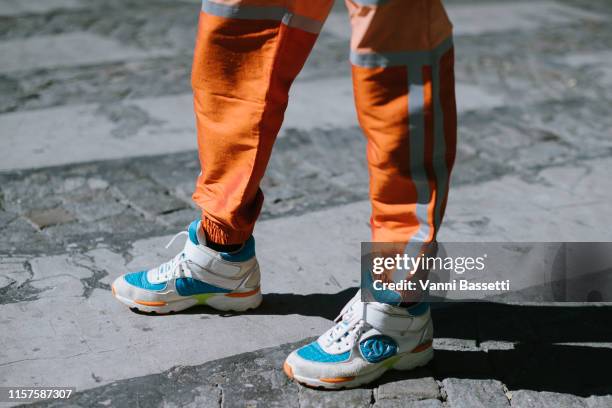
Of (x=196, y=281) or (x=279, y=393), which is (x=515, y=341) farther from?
(x=196, y=281)

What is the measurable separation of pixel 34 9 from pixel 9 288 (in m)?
3.93

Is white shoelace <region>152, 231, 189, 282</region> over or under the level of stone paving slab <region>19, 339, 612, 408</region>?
over

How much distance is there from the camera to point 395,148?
5.68 feet

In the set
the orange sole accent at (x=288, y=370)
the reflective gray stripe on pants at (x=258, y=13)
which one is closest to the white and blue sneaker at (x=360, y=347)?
the orange sole accent at (x=288, y=370)

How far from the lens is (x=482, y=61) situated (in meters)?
5.06

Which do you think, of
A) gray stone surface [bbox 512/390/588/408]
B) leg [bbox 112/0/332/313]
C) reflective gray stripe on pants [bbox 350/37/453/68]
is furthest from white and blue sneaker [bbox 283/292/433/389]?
reflective gray stripe on pants [bbox 350/37/453/68]

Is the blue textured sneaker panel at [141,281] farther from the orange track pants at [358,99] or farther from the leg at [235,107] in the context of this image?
the orange track pants at [358,99]

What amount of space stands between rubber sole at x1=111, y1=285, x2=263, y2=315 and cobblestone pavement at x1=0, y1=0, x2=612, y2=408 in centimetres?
3

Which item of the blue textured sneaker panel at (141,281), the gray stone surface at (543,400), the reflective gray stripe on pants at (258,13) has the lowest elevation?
the gray stone surface at (543,400)

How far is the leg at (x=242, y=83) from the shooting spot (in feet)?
6.27

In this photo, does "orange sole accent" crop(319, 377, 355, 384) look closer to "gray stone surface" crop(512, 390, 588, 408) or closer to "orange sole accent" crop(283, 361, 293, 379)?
"orange sole accent" crop(283, 361, 293, 379)

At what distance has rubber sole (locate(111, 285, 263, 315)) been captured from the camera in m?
2.14

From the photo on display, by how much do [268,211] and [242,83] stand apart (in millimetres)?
987

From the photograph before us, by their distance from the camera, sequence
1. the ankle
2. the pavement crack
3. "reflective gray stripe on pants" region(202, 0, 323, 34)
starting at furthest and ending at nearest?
1. the ankle
2. "reflective gray stripe on pants" region(202, 0, 323, 34)
3. the pavement crack
